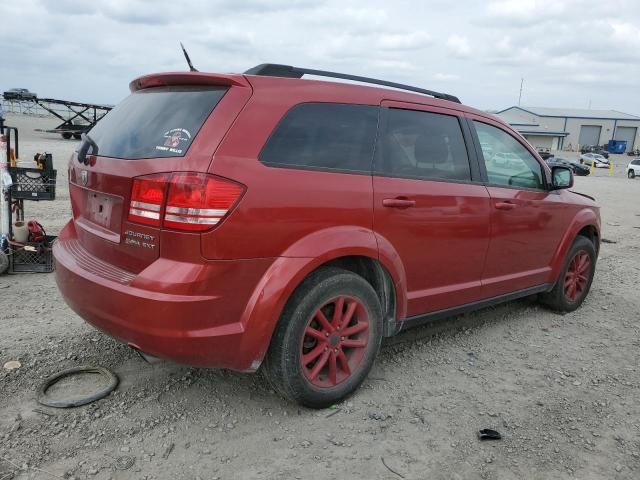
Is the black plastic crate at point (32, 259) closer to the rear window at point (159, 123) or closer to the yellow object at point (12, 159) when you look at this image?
the yellow object at point (12, 159)

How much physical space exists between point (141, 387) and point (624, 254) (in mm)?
7489

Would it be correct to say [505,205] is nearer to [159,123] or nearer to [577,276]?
[577,276]

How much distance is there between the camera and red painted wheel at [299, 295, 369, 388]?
2.96 meters

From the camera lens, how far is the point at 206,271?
97.7 inches

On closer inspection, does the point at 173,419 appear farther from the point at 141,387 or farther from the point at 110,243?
the point at 110,243

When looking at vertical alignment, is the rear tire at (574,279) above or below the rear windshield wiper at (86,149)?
below

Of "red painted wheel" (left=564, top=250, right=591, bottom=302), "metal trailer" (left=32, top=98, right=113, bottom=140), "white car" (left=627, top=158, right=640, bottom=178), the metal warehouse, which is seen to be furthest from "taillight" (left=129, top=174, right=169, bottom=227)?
the metal warehouse

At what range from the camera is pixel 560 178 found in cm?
455

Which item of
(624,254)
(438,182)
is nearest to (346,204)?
(438,182)

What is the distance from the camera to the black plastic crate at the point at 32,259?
17.4ft

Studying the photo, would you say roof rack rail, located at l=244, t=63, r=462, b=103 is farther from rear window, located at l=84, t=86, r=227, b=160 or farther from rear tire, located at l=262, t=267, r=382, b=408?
rear tire, located at l=262, t=267, r=382, b=408

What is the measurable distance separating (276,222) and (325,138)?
62 centimetres

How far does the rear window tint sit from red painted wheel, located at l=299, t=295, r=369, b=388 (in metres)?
0.77

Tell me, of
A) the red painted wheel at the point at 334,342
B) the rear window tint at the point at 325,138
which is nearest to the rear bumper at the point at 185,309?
the red painted wheel at the point at 334,342
